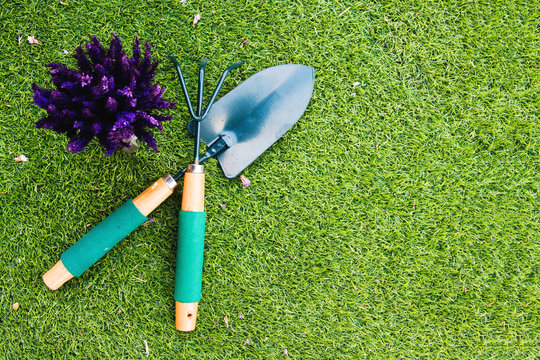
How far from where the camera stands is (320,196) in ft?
4.22

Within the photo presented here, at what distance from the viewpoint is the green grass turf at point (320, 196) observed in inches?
49.8

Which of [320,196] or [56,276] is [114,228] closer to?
[56,276]

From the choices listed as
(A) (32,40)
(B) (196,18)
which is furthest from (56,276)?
(B) (196,18)

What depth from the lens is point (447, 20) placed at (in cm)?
129

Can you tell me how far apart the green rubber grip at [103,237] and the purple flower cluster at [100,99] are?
8.4 inches

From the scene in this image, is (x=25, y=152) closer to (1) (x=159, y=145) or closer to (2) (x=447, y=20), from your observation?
(1) (x=159, y=145)

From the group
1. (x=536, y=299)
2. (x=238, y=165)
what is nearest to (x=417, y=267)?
(x=536, y=299)

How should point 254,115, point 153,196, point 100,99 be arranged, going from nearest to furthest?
point 100,99, point 153,196, point 254,115

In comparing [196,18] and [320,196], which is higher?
[196,18]

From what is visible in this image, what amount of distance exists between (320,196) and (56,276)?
881mm

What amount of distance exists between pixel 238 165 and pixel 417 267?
71 centimetres

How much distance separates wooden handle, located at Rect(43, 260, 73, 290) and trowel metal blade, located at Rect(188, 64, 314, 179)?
58 centimetres

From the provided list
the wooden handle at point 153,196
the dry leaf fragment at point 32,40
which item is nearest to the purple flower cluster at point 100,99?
the wooden handle at point 153,196

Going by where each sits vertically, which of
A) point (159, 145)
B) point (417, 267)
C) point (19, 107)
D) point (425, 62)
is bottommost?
point (417, 267)
